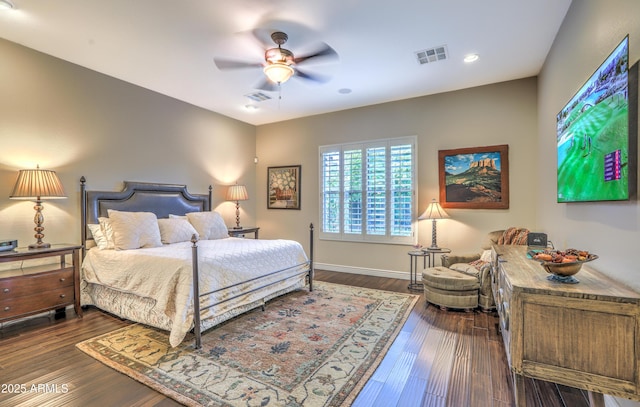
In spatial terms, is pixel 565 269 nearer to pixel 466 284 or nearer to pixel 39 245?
pixel 466 284

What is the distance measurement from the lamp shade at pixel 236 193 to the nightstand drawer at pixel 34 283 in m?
2.75

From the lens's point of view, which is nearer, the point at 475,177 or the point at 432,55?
the point at 432,55

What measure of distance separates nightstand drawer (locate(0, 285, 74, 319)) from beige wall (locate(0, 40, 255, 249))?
2.34 feet

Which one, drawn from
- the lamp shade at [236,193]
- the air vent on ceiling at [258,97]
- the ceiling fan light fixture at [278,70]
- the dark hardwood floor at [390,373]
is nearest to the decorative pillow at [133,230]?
the dark hardwood floor at [390,373]

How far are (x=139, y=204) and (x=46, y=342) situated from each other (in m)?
2.05

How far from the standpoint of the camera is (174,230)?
430 cm

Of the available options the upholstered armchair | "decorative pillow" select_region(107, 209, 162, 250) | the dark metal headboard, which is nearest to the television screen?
the upholstered armchair

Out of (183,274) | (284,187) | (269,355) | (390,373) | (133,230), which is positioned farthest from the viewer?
(284,187)

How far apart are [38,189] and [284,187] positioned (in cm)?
388

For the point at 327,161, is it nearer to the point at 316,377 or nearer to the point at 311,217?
the point at 311,217

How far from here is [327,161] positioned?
5.87 meters

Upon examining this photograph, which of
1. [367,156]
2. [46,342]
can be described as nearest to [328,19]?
[367,156]

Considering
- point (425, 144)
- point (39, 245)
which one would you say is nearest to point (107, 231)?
point (39, 245)

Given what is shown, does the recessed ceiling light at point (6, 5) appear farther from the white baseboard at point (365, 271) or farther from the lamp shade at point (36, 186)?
the white baseboard at point (365, 271)
